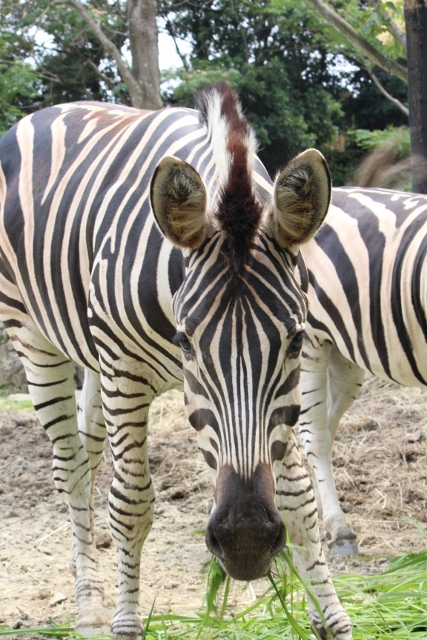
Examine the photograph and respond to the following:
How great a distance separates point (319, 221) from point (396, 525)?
3.48m

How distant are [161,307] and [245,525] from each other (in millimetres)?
1087

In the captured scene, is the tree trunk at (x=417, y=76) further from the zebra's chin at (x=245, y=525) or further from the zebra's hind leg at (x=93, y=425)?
the zebra's chin at (x=245, y=525)

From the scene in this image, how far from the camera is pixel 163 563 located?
4734 mm

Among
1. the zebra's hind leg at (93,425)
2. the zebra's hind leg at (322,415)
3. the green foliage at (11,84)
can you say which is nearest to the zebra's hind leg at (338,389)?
the zebra's hind leg at (322,415)

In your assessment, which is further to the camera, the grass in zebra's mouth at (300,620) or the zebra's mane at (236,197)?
the grass in zebra's mouth at (300,620)

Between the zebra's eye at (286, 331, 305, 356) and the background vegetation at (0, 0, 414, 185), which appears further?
the background vegetation at (0, 0, 414, 185)

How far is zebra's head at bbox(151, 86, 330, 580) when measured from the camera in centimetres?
208

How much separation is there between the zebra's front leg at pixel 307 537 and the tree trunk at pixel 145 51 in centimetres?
844

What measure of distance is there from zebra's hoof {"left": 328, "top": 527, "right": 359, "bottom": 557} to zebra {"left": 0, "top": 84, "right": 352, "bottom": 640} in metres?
1.66

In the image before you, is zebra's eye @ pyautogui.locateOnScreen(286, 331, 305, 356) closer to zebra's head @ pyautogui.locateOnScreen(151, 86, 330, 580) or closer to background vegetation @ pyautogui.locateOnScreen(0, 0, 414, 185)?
zebra's head @ pyautogui.locateOnScreen(151, 86, 330, 580)

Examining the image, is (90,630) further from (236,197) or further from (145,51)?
(145,51)

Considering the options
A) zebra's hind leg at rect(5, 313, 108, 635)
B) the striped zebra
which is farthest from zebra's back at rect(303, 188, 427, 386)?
zebra's hind leg at rect(5, 313, 108, 635)

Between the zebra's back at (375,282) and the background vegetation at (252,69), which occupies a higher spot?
the background vegetation at (252,69)

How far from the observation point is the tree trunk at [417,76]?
229 inches
